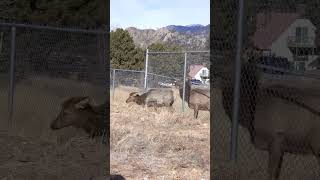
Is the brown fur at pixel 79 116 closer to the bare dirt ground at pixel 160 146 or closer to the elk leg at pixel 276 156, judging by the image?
the bare dirt ground at pixel 160 146

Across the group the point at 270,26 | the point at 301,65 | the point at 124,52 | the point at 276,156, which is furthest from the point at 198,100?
the point at 124,52

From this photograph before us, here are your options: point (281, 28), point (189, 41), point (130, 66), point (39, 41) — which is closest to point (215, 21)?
point (281, 28)

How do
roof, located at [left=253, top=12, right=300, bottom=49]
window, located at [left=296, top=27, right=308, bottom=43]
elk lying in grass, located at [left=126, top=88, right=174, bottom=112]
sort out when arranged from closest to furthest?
window, located at [left=296, top=27, right=308, bottom=43] → roof, located at [left=253, top=12, right=300, bottom=49] → elk lying in grass, located at [left=126, top=88, right=174, bottom=112]

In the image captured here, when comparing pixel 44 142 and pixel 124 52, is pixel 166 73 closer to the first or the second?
pixel 124 52

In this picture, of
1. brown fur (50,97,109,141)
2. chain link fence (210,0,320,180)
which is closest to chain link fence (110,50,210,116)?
brown fur (50,97,109,141)

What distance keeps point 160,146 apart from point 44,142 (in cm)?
176

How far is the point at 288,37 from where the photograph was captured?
352 inches

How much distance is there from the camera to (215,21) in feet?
27.2

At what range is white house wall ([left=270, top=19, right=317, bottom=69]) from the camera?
7598mm

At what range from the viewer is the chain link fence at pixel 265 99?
5582 mm

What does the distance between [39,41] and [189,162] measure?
3410 mm

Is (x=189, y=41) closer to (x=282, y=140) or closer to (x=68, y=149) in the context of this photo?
(x=68, y=149)

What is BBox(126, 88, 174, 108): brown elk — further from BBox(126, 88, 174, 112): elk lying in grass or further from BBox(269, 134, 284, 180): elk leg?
BBox(269, 134, 284, 180): elk leg

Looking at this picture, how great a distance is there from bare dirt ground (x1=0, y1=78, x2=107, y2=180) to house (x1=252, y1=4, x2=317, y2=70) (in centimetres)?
276
